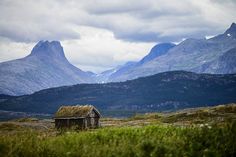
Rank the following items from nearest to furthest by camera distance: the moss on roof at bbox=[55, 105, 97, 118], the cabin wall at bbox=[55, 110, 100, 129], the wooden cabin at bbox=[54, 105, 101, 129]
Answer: the cabin wall at bbox=[55, 110, 100, 129] → the wooden cabin at bbox=[54, 105, 101, 129] → the moss on roof at bbox=[55, 105, 97, 118]

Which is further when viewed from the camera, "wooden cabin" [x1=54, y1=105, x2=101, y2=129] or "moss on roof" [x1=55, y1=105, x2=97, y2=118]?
"moss on roof" [x1=55, y1=105, x2=97, y2=118]

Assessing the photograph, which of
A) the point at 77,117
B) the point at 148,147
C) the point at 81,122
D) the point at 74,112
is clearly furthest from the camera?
the point at 74,112

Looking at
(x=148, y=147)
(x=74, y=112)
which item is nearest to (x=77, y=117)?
(x=74, y=112)

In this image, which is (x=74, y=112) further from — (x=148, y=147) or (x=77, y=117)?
(x=148, y=147)

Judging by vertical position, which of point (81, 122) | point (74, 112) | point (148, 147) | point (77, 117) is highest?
point (74, 112)

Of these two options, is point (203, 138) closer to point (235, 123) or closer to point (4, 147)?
point (235, 123)

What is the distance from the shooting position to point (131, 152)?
1508cm

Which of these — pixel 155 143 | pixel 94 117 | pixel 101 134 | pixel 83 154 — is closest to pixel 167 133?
pixel 101 134

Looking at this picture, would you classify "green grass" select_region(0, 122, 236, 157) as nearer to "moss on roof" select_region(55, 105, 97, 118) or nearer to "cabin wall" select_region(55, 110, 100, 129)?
"cabin wall" select_region(55, 110, 100, 129)

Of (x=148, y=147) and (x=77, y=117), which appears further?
(x=77, y=117)

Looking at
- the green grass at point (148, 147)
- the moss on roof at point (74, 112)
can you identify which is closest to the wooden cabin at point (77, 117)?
the moss on roof at point (74, 112)

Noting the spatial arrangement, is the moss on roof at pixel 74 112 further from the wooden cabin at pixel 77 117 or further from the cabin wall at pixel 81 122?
the cabin wall at pixel 81 122

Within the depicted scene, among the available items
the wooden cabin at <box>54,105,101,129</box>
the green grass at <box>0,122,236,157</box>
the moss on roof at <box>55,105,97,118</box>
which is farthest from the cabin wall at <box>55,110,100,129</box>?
the green grass at <box>0,122,236,157</box>

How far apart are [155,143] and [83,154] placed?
290 centimetres
